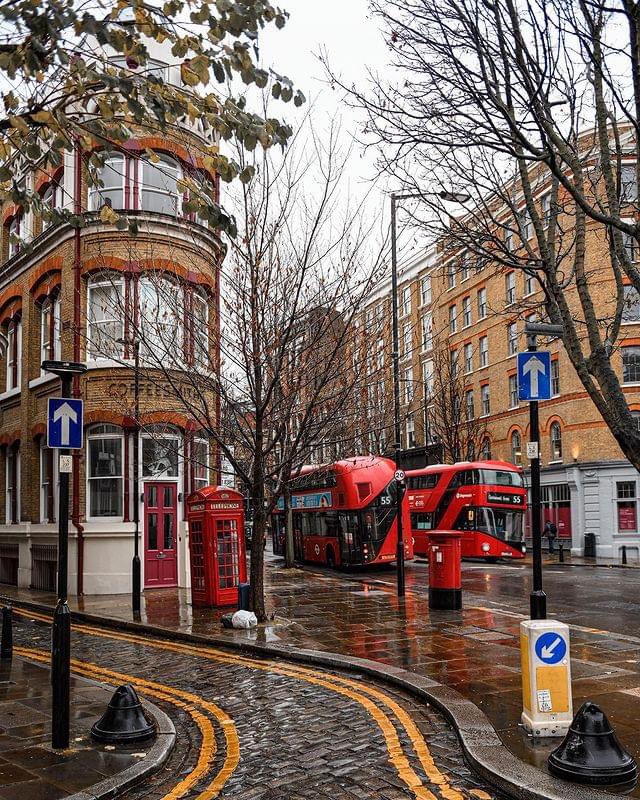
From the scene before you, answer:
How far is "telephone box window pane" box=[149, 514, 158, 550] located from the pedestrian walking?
22.4m

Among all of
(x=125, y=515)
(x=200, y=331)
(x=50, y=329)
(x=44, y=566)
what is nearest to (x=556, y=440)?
(x=125, y=515)

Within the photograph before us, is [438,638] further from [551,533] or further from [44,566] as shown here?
[551,533]

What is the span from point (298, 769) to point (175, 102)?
5939 mm

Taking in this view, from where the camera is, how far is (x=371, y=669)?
10008 millimetres

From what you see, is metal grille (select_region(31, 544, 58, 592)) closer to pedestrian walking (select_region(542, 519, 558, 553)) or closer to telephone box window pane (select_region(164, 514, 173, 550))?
telephone box window pane (select_region(164, 514, 173, 550))

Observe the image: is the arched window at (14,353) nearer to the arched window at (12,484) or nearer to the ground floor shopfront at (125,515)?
the arched window at (12,484)

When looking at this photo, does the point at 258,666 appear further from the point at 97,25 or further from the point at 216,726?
the point at 97,25

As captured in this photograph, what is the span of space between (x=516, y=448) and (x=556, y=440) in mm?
4043

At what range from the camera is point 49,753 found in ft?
22.3

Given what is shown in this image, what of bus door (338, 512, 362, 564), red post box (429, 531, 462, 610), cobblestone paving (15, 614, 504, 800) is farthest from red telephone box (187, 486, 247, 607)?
bus door (338, 512, 362, 564)

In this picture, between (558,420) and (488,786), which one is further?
(558,420)

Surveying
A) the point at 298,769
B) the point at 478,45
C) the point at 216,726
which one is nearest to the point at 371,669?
the point at 216,726

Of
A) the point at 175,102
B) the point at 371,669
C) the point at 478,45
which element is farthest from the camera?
the point at 371,669

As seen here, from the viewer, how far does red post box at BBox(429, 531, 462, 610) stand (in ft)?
51.6
